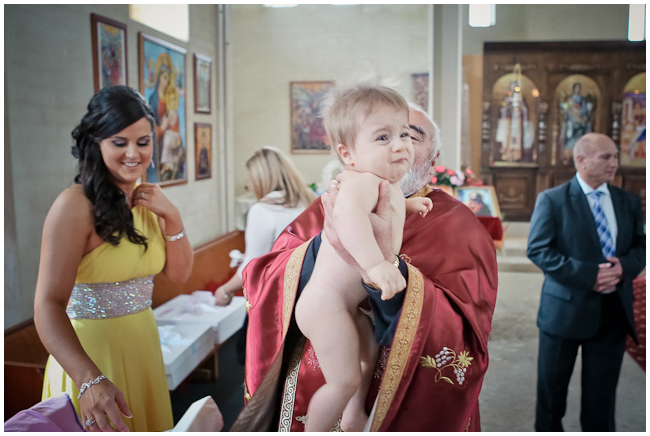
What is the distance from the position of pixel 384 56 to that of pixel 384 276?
367 inches

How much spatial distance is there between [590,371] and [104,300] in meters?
2.63

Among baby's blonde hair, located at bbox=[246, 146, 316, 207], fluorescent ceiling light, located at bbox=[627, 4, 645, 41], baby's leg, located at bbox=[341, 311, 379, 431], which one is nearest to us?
baby's leg, located at bbox=[341, 311, 379, 431]

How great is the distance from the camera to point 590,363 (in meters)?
3.21

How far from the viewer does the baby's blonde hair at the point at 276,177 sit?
361 cm

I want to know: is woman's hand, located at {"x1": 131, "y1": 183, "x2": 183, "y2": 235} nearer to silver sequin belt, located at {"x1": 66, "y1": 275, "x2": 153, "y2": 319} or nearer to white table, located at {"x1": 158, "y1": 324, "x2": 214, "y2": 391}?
silver sequin belt, located at {"x1": 66, "y1": 275, "x2": 153, "y2": 319}

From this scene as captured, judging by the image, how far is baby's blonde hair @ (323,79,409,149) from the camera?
1292mm

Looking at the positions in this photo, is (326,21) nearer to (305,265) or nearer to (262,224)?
(262,224)

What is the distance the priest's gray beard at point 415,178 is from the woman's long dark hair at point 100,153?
91cm

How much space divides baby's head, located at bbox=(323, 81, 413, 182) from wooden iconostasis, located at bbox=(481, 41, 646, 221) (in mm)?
8768

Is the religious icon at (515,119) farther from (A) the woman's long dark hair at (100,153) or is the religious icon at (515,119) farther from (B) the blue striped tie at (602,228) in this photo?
(A) the woman's long dark hair at (100,153)

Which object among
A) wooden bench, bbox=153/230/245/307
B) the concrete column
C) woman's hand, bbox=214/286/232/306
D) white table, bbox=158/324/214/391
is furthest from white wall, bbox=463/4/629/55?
woman's hand, bbox=214/286/232/306

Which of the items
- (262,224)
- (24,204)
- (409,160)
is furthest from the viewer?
(262,224)

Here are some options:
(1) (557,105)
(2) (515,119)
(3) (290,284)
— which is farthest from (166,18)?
(1) (557,105)

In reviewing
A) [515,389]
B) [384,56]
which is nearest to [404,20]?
[384,56]
